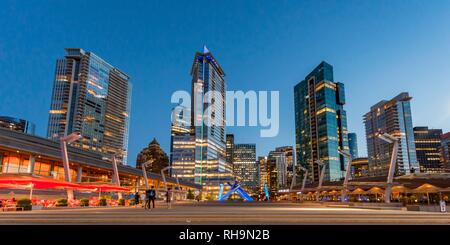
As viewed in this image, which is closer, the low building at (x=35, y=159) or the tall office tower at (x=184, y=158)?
the low building at (x=35, y=159)

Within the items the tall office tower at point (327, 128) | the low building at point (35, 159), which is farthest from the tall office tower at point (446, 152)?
the low building at point (35, 159)

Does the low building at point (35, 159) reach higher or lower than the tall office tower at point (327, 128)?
lower

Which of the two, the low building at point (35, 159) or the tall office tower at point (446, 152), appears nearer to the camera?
the low building at point (35, 159)

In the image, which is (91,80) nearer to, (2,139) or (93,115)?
(93,115)

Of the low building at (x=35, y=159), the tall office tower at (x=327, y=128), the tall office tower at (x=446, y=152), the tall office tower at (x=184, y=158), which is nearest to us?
the low building at (x=35, y=159)

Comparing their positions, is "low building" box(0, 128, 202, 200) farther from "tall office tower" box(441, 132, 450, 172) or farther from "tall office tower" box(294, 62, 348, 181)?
"tall office tower" box(441, 132, 450, 172)

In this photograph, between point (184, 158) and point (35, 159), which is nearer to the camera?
point (35, 159)

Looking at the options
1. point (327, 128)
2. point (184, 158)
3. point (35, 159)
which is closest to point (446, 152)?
point (327, 128)

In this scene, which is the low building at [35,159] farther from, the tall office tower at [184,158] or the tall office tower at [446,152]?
the tall office tower at [446,152]

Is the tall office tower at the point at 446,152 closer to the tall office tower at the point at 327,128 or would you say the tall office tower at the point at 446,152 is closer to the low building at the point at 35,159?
the tall office tower at the point at 327,128

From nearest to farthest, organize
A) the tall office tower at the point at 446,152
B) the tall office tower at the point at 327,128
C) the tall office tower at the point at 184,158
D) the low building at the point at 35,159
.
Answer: the low building at the point at 35,159, the tall office tower at the point at 327,128, the tall office tower at the point at 184,158, the tall office tower at the point at 446,152

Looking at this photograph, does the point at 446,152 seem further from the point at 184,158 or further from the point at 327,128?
the point at 184,158
